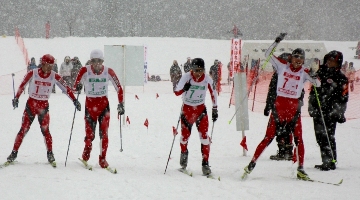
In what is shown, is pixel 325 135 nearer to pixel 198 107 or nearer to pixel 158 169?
pixel 198 107

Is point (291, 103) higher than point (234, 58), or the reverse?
point (234, 58)

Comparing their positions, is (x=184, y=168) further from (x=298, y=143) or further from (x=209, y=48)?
(x=209, y=48)

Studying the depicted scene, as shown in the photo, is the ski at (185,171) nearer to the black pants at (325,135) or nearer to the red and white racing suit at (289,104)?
the red and white racing suit at (289,104)

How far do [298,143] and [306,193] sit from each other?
0.99 m

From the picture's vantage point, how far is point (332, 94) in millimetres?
6910

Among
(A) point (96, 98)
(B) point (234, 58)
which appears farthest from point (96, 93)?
(B) point (234, 58)

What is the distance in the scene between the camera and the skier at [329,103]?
22.3 ft

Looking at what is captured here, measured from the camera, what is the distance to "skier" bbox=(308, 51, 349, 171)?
6789mm

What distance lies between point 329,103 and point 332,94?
0.17m

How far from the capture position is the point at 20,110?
15328mm

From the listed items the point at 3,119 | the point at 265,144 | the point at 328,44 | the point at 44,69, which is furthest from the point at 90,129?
the point at 328,44

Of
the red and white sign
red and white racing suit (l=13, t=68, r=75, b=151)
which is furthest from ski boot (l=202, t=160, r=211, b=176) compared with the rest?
the red and white sign

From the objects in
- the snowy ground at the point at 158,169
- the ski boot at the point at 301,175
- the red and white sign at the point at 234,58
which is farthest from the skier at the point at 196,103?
the red and white sign at the point at 234,58

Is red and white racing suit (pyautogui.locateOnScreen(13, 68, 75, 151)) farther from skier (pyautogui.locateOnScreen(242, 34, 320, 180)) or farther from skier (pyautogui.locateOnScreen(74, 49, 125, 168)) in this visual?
skier (pyautogui.locateOnScreen(242, 34, 320, 180))
